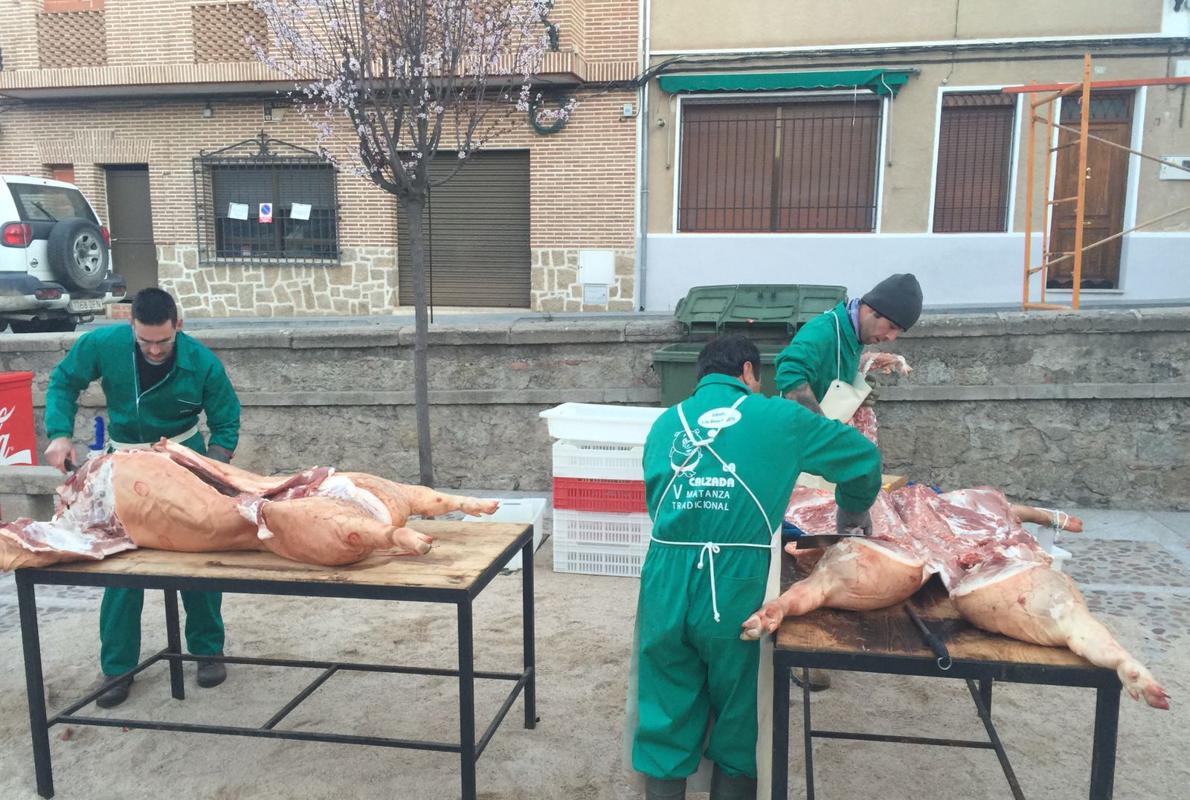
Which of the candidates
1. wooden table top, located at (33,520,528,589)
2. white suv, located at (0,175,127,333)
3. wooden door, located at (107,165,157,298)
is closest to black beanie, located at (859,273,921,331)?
wooden table top, located at (33,520,528,589)

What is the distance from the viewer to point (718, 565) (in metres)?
2.63

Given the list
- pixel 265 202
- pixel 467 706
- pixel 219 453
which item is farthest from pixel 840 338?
pixel 265 202

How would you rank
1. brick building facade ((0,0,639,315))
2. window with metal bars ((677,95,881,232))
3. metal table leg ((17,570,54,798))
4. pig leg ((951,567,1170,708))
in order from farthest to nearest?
brick building facade ((0,0,639,315)) → window with metal bars ((677,95,881,232)) → metal table leg ((17,570,54,798)) → pig leg ((951,567,1170,708))

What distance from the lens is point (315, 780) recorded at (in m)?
3.34

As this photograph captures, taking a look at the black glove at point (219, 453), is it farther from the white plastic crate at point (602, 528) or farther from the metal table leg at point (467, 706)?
the white plastic crate at point (602, 528)

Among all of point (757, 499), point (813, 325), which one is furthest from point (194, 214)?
point (757, 499)

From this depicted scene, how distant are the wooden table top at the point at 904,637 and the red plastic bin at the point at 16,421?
5916 millimetres

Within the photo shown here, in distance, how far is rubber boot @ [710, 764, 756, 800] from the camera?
8.93 feet

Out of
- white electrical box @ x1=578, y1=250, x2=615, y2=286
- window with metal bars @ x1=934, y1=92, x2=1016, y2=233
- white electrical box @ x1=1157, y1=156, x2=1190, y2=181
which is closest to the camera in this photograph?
white electrical box @ x1=1157, y1=156, x2=1190, y2=181

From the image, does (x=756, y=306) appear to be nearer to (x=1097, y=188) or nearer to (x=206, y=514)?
(x=206, y=514)

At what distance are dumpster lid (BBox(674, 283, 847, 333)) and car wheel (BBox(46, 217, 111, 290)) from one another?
788cm

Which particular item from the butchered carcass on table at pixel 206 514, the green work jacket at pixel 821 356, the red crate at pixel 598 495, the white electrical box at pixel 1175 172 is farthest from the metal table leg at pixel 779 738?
the white electrical box at pixel 1175 172

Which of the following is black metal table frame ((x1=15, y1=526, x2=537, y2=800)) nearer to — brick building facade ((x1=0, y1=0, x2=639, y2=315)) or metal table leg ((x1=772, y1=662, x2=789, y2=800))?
metal table leg ((x1=772, y1=662, x2=789, y2=800))

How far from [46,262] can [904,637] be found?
1154 cm
